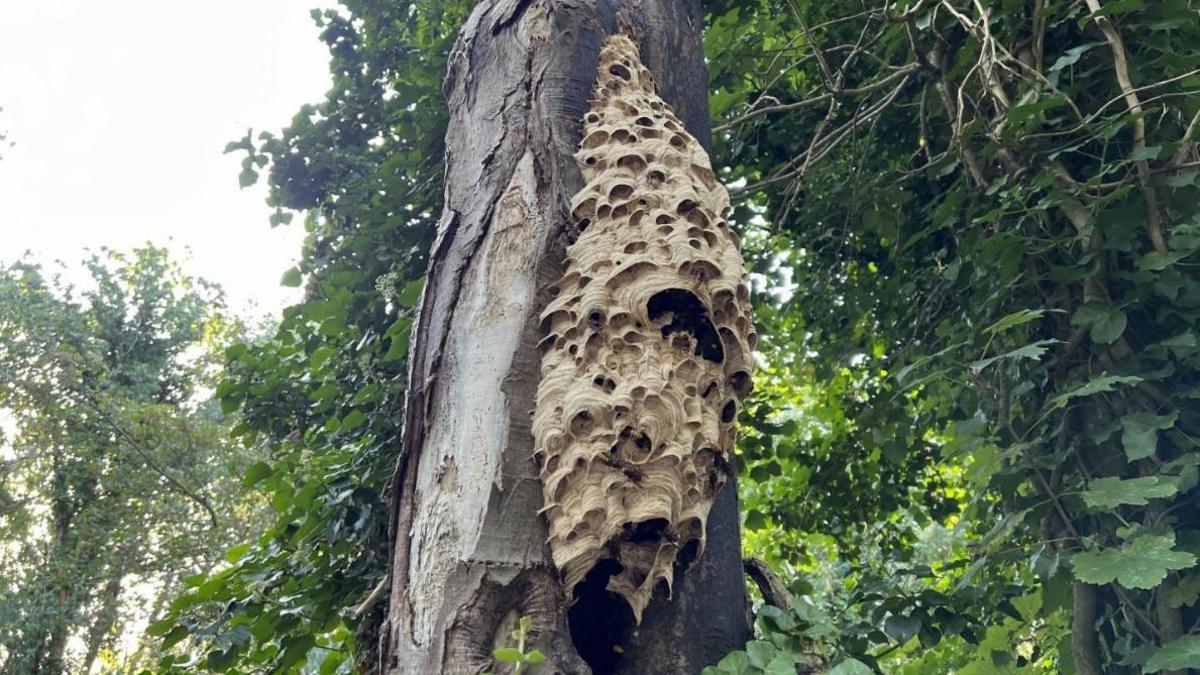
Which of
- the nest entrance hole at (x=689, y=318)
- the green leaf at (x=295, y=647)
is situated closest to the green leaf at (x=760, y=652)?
the nest entrance hole at (x=689, y=318)

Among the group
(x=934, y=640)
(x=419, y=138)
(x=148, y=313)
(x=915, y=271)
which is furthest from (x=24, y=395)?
(x=934, y=640)

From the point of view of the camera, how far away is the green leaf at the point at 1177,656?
251 centimetres

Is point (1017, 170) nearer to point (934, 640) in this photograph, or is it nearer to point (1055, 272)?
point (1055, 272)

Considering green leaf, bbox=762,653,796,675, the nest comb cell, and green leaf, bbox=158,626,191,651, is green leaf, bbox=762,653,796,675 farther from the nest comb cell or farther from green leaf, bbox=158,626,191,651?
green leaf, bbox=158,626,191,651

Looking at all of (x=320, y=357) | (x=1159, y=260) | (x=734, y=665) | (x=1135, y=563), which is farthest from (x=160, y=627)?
(x=1159, y=260)

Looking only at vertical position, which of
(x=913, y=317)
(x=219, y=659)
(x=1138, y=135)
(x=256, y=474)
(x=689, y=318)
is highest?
(x=913, y=317)

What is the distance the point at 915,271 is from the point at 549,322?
315 centimetres

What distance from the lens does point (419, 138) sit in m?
4.02

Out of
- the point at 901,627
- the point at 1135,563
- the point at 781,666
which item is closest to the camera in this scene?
the point at 781,666

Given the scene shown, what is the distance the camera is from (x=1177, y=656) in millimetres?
2545

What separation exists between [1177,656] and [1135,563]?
1.42ft

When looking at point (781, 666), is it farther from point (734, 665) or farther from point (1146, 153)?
point (1146, 153)

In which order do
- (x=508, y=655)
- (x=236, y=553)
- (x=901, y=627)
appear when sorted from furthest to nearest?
1. (x=236, y=553)
2. (x=901, y=627)
3. (x=508, y=655)

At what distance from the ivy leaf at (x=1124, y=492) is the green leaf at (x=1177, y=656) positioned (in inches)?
17.0
